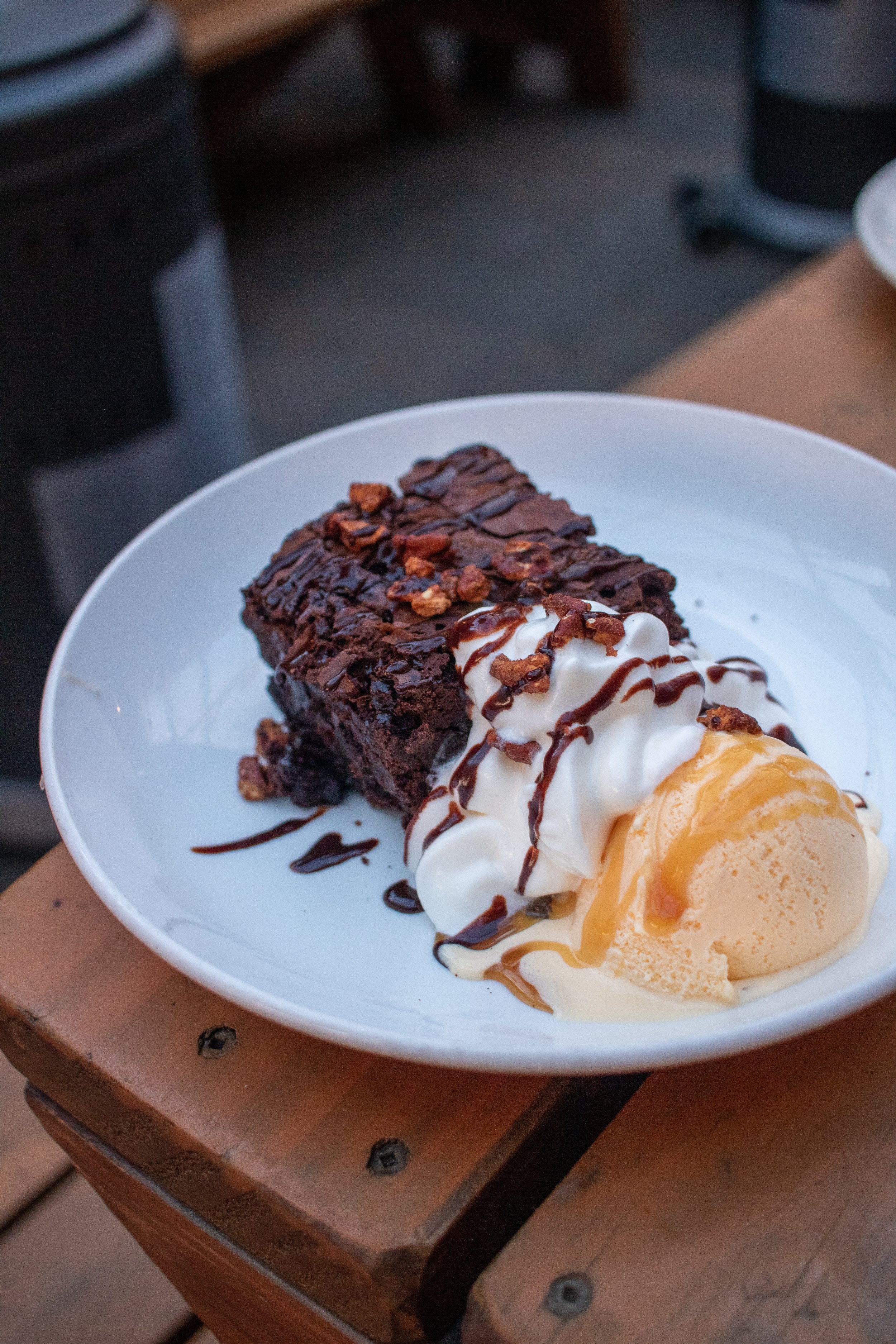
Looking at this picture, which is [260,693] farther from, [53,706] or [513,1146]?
[513,1146]

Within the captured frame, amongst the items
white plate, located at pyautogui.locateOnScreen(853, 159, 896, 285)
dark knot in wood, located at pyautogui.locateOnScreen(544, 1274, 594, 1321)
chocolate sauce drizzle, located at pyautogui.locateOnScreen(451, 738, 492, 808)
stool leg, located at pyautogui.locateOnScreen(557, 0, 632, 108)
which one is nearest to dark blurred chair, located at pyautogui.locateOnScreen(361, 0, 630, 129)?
stool leg, located at pyautogui.locateOnScreen(557, 0, 632, 108)

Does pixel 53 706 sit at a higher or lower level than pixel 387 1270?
higher

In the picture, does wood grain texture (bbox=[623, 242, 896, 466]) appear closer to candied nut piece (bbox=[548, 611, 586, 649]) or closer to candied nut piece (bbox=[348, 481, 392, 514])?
candied nut piece (bbox=[348, 481, 392, 514])

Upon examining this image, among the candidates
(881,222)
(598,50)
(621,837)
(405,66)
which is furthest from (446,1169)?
(598,50)

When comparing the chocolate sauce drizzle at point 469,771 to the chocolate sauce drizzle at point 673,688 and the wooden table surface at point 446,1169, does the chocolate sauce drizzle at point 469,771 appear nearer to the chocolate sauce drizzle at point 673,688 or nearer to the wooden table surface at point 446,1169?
the chocolate sauce drizzle at point 673,688

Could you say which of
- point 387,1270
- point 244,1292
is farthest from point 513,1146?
point 244,1292

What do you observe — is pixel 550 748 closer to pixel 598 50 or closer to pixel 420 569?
pixel 420 569
